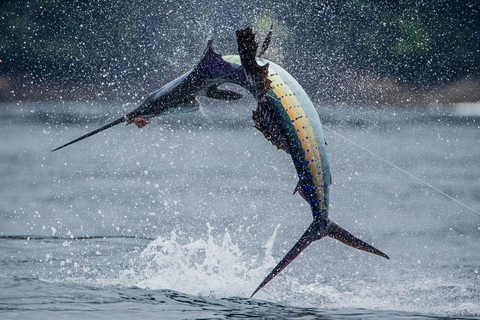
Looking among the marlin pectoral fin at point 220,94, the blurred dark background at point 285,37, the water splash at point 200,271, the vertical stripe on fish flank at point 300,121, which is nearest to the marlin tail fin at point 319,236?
the vertical stripe on fish flank at point 300,121

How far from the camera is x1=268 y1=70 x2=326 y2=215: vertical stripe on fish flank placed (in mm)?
4305

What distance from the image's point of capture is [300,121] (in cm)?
433

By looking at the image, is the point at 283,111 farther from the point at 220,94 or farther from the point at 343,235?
the point at 343,235

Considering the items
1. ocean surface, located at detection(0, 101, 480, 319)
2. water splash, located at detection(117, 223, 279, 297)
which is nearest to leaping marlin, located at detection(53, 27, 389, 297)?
ocean surface, located at detection(0, 101, 480, 319)

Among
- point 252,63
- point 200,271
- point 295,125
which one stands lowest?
point 200,271

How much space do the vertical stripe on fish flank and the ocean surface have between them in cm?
126

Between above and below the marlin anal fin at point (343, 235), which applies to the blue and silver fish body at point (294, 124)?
above

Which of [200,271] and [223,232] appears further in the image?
[223,232]

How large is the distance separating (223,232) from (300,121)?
4245 millimetres

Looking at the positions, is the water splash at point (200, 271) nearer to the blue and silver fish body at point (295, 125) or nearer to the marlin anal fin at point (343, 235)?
the marlin anal fin at point (343, 235)

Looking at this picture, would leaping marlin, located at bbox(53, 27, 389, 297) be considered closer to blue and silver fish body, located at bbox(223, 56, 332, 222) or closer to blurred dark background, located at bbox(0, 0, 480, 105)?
blue and silver fish body, located at bbox(223, 56, 332, 222)

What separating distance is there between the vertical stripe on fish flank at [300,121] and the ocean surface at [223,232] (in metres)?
1.26

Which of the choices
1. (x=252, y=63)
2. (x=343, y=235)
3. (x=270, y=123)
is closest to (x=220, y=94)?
(x=270, y=123)

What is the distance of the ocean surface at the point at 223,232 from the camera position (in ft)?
18.2
